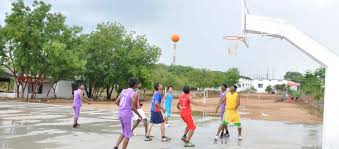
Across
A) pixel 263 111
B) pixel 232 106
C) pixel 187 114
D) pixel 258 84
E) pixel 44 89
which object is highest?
pixel 258 84

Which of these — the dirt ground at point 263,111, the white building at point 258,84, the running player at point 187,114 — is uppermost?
the white building at point 258,84

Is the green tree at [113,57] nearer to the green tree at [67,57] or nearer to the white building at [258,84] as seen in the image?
the green tree at [67,57]

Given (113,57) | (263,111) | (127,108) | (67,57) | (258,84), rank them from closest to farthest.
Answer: (127,108)
(263,111)
(67,57)
(113,57)
(258,84)

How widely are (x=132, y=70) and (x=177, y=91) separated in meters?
33.7

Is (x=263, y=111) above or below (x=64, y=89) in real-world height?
below

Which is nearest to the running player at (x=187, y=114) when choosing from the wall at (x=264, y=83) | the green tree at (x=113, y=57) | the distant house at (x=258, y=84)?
the green tree at (x=113, y=57)

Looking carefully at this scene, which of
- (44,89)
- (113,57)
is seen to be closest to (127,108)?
(113,57)

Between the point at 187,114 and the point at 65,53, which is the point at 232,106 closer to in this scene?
the point at 187,114

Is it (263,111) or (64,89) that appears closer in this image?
(263,111)

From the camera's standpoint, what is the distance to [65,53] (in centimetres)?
3903

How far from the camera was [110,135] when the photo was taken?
1398cm

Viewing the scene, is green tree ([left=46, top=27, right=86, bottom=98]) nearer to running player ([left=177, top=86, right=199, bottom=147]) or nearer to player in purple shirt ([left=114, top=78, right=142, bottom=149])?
running player ([left=177, top=86, right=199, bottom=147])

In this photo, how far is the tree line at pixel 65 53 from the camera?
126ft

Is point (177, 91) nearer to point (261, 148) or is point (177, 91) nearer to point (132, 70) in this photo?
point (132, 70)
